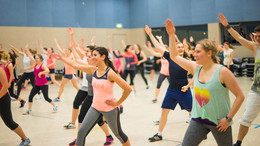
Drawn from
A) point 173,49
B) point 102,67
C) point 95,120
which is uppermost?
point 173,49

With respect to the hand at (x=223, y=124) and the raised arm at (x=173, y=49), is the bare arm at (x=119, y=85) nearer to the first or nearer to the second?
the raised arm at (x=173, y=49)

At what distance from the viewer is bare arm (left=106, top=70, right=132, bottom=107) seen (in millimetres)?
3594

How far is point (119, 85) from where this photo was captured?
3.64 meters

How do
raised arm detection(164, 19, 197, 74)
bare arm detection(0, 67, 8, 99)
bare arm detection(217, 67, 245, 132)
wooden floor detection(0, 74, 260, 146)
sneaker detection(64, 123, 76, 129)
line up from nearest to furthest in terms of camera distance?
bare arm detection(217, 67, 245, 132) < raised arm detection(164, 19, 197, 74) < bare arm detection(0, 67, 8, 99) < wooden floor detection(0, 74, 260, 146) < sneaker detection(64, 123, 76, 129)

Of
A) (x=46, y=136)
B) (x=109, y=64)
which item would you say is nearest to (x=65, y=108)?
(x=46, y=136)

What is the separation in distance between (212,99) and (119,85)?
133 cm

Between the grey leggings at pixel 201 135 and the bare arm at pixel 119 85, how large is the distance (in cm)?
105

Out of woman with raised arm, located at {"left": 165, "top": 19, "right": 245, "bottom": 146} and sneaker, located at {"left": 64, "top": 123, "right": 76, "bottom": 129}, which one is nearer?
woman with raised arm, located at {"left": 165, "top": 19, "right": 245, "bottom": 146}

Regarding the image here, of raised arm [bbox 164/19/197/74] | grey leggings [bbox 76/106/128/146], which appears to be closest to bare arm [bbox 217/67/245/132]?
raised arm [bbox 164/19/197/74]

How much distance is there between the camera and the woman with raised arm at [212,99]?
268 cm

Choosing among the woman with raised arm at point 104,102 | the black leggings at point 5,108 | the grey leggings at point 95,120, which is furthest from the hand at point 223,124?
the black leggings at point 5,108

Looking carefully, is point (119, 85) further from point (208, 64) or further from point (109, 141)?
point (109, 141)

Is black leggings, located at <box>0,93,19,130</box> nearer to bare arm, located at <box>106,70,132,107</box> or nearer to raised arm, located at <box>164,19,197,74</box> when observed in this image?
bare arm, located at <box>106,70,132,107</box>

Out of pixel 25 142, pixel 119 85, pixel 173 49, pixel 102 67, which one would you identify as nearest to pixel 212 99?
pixel 173 49
